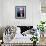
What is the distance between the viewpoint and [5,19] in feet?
21.9

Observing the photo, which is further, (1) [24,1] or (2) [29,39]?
(1) [24,1]

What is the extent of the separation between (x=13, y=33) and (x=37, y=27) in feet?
3.80

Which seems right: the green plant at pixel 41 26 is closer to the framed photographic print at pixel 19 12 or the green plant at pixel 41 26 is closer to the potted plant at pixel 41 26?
the potted plant at pixel 41 26

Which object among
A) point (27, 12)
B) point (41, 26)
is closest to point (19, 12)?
point (27, 12)

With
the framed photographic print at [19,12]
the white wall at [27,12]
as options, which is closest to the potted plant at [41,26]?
the white wall at [27,12]

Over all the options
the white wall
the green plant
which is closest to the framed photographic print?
the white wall

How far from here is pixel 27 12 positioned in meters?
6.63

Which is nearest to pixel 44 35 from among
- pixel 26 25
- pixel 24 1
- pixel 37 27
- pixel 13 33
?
pixel 37 27

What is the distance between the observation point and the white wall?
21.7 feet

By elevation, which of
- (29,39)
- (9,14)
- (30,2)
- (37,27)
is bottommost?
(29,39)

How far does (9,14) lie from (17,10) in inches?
17.0

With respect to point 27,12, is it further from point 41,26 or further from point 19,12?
point 41,26

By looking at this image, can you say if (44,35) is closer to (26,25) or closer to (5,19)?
(26,25)

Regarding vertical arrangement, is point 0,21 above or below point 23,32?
above
